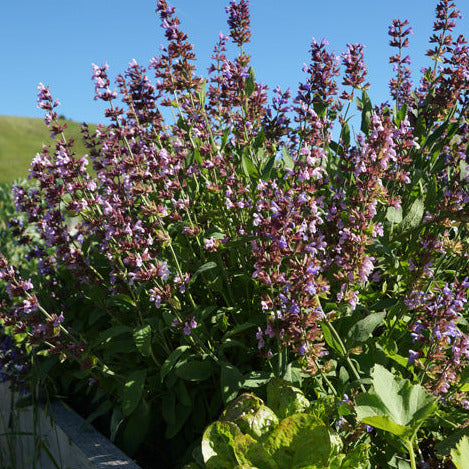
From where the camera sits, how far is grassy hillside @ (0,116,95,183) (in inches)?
2400

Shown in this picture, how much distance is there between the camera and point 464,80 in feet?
8.03

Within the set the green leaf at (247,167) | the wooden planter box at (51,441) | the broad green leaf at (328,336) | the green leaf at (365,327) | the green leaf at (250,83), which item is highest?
the green leaf at (250,83)

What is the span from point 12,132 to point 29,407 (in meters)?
77.1

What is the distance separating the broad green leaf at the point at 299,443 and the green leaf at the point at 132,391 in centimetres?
74

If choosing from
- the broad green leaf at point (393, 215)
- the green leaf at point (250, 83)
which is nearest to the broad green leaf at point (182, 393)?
the broad green leaf at point (393, 215)

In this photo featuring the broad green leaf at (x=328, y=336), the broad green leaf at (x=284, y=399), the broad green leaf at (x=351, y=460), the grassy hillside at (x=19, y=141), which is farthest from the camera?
the grassy hillside at (x=19, y=141)

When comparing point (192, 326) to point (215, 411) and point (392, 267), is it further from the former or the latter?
point (392, 267)

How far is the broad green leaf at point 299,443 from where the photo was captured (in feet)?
4.70

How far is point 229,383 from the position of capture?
6.38 ft

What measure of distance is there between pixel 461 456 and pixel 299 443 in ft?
1.36

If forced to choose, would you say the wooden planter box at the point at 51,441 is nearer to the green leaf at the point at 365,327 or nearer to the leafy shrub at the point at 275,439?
the leafy shrub at the point at 275,439

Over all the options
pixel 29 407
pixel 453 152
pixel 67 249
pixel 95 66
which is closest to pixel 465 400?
pixel 453 152

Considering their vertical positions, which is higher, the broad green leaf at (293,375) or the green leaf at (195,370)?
the broad green leaf at (293,375)

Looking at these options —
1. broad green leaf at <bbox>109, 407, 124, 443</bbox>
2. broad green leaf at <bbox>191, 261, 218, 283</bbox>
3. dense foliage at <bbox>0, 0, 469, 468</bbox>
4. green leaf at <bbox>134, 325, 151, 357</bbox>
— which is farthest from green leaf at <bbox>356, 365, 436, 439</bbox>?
broad green leaf at <bbox>109, 407, 124, 443</bbox>
